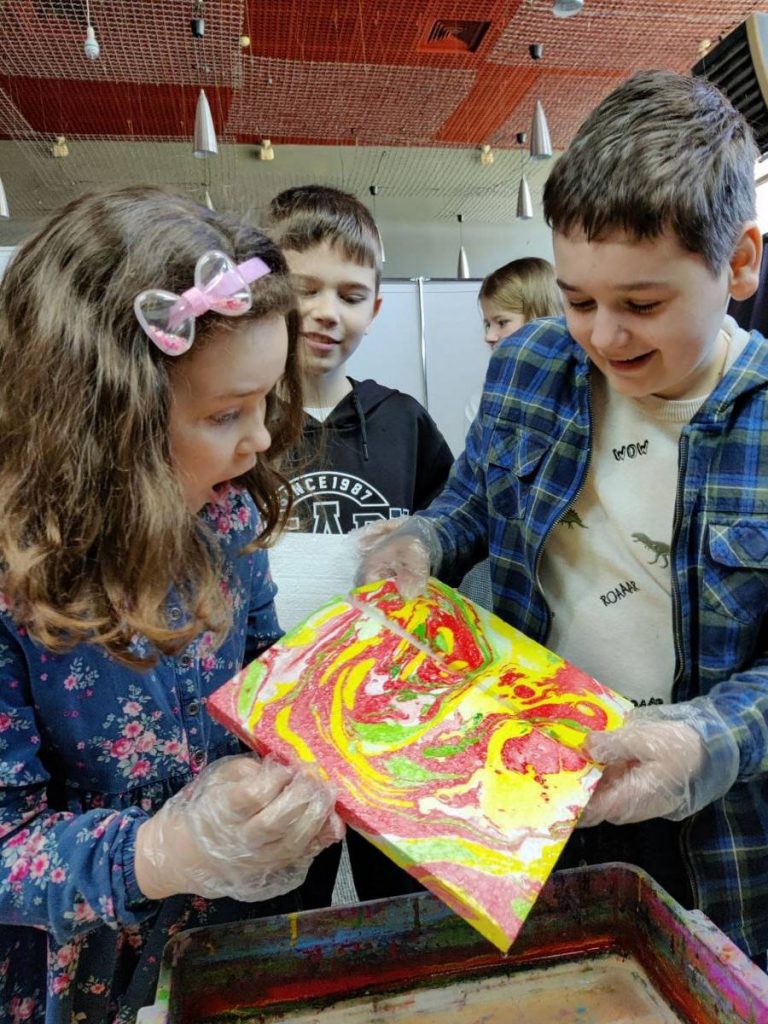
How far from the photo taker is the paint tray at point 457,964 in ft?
2.70

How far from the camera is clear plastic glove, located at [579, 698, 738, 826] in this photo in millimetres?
833

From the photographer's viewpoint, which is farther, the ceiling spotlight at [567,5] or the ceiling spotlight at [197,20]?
the ceiling spotlight at [197,20]

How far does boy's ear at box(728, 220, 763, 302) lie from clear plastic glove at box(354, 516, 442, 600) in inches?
20.5

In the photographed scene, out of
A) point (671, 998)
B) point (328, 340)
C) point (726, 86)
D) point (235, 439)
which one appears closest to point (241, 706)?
point (235, 439)

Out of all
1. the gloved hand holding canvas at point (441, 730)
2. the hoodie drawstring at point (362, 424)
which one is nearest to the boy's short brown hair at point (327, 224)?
the hoodie drawstring at point (362, 424)

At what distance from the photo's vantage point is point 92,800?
879 millimetres

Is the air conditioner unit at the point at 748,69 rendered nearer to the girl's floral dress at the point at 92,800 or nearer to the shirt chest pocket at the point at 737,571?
the shirt chest pocket at the point at 737,571

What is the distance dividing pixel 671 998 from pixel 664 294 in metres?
0.76

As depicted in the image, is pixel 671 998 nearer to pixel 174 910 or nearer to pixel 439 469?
pixel 174 910

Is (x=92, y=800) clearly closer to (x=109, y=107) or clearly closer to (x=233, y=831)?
(x=233, y=831)

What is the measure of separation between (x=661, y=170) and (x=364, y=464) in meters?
0.86

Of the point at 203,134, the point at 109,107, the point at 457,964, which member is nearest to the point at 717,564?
the point at 457,964

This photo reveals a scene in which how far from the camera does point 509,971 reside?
2.89 ft

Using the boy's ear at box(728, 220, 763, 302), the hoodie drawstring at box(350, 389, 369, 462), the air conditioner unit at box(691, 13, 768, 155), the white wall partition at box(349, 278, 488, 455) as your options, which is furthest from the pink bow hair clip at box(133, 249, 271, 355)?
the white wall partition at box(349, 278, 488, 455)
